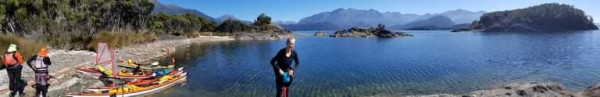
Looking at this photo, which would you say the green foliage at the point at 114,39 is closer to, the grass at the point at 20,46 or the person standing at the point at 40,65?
the grass at the point at 20,46

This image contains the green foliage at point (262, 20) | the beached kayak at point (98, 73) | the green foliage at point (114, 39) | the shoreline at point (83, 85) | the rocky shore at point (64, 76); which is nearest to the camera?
the shoreline at point (83, 85)

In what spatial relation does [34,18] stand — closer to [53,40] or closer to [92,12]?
[53,40]

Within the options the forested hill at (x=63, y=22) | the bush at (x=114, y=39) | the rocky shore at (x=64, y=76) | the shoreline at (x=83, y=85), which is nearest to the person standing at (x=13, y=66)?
the rocky shore at (x=64, y=76)

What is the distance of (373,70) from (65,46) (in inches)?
1020

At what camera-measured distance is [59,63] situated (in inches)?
897

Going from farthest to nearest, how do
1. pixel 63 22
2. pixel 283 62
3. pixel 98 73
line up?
1. pixel 63 22
2. pixel 98 73
3. pixel 283 62

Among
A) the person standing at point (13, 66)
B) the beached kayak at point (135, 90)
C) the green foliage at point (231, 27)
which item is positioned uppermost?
the green foliage at point (231, 27)

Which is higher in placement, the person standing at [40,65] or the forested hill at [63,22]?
the forested hill at [63,22]

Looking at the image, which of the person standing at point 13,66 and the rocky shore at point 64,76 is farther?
the rocky shore at point 64,76

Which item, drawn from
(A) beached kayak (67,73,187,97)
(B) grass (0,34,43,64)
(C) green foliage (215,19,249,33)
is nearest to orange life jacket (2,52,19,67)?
(A) beached kayak (67,73,187,97)

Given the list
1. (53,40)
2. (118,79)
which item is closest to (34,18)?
(53,40)

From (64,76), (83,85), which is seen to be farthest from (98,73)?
(83,85)

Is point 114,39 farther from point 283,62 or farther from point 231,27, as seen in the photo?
point 231,27

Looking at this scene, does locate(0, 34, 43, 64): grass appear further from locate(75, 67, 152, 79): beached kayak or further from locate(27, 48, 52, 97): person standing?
locate(27, 48, 52, 97): person standing
